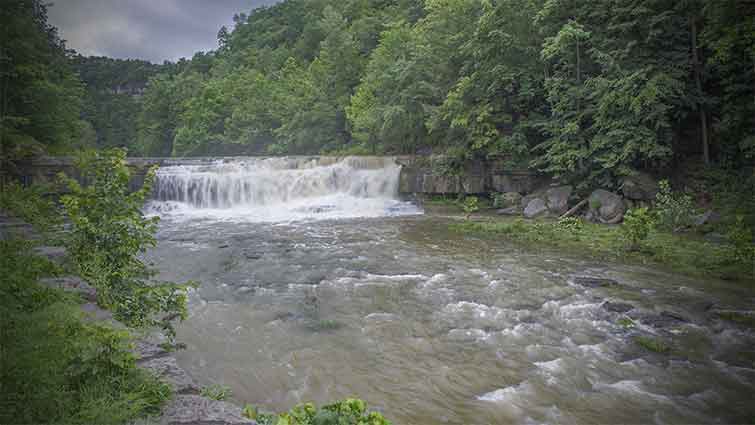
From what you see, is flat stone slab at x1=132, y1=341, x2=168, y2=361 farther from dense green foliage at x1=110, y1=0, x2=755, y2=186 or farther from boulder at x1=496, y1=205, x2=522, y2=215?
boulder at x1=496, y1=205, x2=522, y2=215

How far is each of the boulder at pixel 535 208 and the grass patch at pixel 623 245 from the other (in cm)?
118

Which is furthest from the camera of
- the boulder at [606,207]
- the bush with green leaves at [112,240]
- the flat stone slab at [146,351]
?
→ the boulder at [606,207]

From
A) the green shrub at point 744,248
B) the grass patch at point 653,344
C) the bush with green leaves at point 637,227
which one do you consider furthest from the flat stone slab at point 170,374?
the green shrub at point 744,248

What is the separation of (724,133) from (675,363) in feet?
40.0

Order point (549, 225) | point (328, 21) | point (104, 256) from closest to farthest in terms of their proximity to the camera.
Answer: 1. point (104, 256)
2. point (549, 225)
3. point (328, 21)

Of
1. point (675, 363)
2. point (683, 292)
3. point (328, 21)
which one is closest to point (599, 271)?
point (683, 292)

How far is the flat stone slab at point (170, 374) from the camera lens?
303 cm

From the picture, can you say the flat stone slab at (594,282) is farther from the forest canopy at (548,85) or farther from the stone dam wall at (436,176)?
the stone dam wall at (436,176)

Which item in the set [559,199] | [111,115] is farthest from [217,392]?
Answer: [111,115]

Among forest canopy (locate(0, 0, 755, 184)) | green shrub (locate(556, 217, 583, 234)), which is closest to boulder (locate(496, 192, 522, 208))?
forest canopy (locate(0, 0, 755, 184))

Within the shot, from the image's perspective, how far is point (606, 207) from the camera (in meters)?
12.9

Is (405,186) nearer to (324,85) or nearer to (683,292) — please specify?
(683,292)

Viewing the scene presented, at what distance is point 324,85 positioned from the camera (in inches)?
1289

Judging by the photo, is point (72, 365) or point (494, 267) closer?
point (72, 365)
